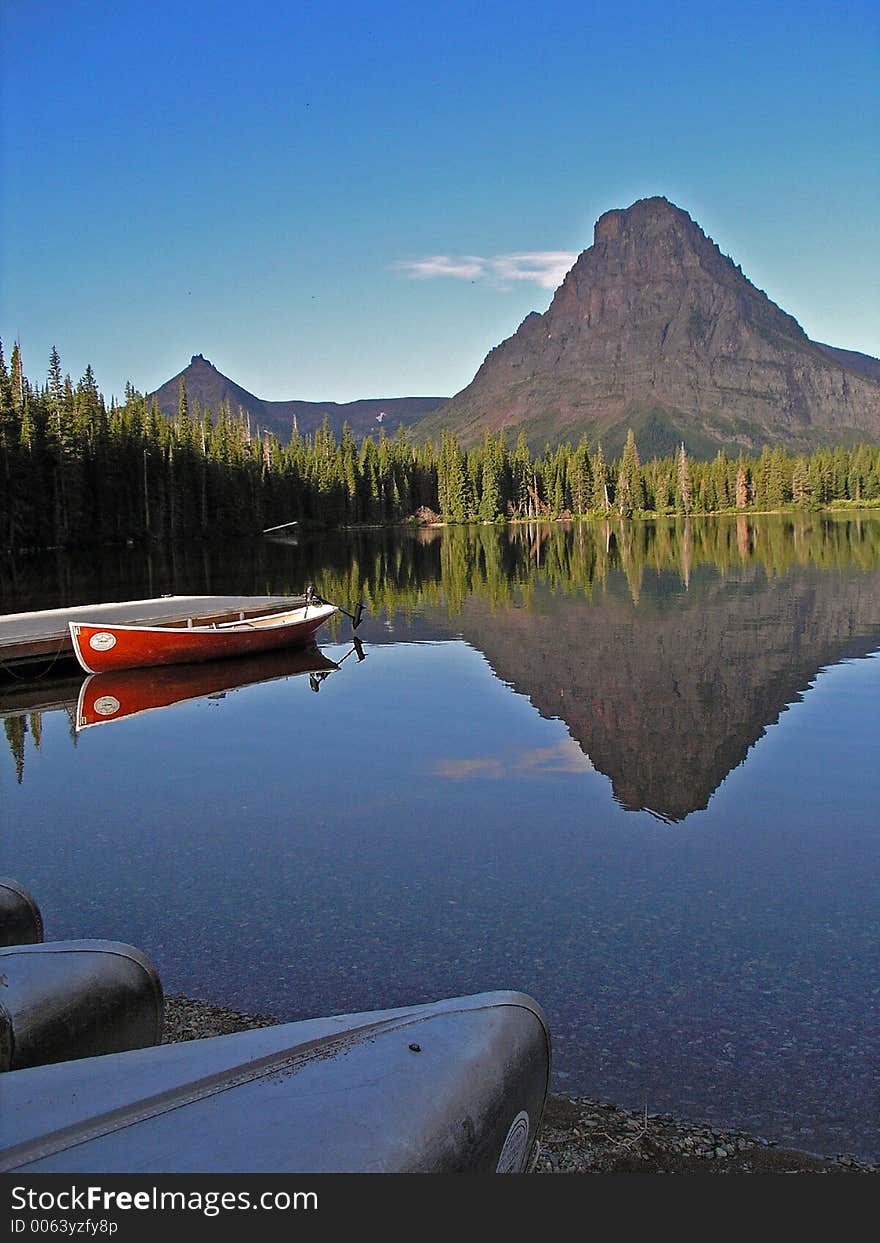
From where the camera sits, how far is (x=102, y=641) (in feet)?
84.5

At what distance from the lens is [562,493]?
19050 centimetres

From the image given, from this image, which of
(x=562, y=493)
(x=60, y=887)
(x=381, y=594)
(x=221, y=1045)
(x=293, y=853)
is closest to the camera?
(x=221, y=1045)

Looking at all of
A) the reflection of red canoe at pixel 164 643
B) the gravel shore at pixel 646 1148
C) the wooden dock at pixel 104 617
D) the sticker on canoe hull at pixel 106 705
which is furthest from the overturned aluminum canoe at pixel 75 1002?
the wooden dock at pixel 104 617

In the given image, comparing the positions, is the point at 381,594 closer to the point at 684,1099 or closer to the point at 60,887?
the point at 60,887

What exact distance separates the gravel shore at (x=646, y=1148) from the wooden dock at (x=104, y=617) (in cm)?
2290

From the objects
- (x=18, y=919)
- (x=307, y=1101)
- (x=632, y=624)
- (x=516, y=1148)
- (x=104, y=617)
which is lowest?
(x=632, y=624)

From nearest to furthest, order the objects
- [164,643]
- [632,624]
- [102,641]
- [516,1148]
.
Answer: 1. [516,1148]
2. [102,641]
3. [164,643]
4. [632,624]

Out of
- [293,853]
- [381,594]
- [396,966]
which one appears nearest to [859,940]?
[396,966]

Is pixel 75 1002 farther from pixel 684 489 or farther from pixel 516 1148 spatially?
pixel 684 489

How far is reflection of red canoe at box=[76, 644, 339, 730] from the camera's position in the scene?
22.2m

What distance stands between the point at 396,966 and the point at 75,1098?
14.9 ft

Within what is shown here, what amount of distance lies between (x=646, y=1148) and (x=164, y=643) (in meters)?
22.0

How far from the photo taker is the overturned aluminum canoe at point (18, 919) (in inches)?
297

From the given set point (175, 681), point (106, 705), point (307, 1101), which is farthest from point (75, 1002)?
point (175, 681)
